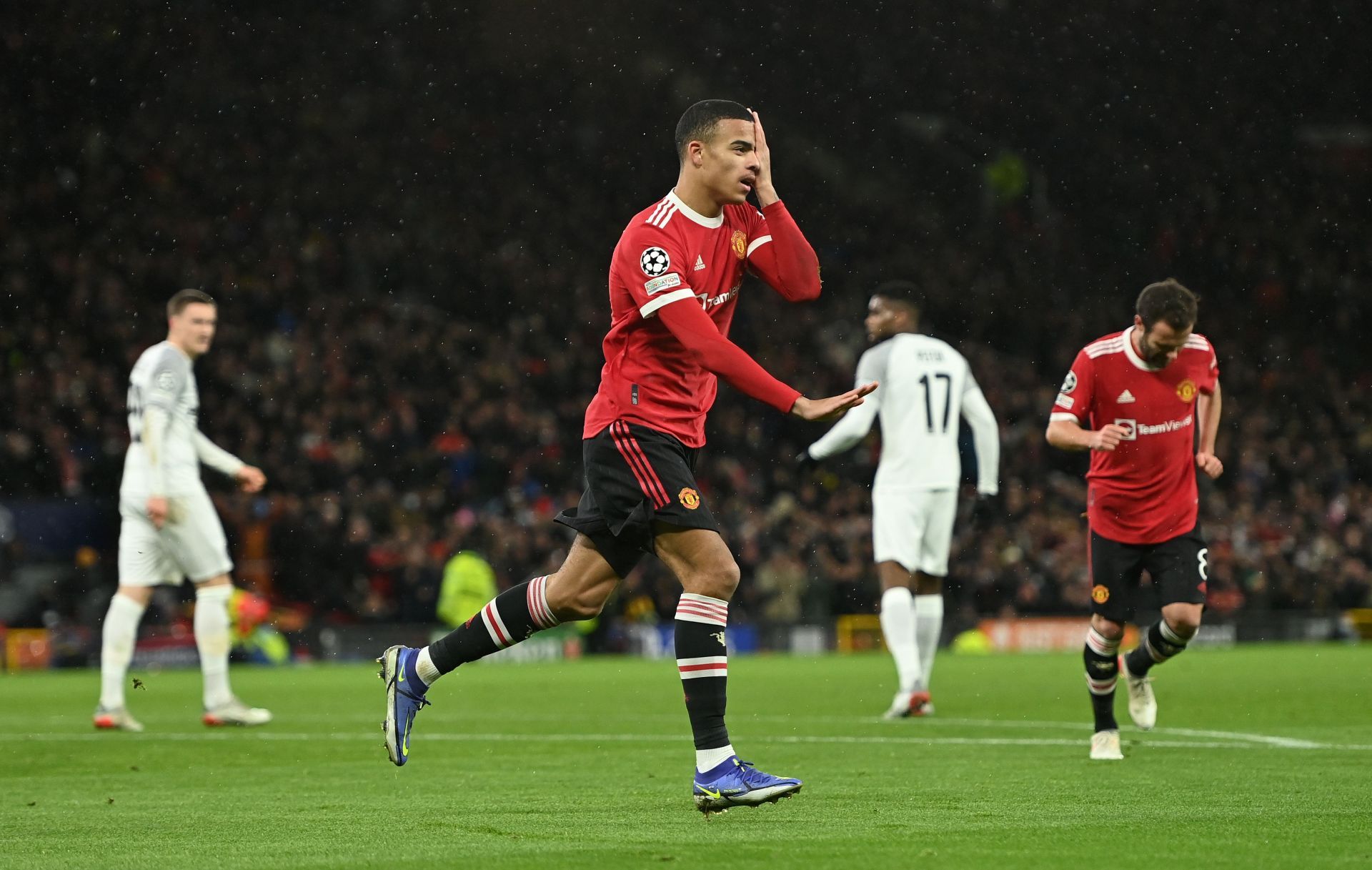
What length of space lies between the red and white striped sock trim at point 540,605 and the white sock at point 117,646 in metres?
4.43

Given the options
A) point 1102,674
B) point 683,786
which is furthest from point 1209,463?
point 683,786

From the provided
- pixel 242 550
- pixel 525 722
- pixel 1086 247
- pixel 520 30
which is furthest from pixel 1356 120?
pixel 525 722

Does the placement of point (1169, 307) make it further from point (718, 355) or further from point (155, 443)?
point (155, 443)

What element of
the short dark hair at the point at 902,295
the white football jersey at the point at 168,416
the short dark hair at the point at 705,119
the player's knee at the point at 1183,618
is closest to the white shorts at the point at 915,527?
the short dark hair at the point at 902,295

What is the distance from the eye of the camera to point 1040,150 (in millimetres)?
32562

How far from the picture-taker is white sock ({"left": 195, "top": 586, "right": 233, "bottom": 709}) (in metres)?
9.53

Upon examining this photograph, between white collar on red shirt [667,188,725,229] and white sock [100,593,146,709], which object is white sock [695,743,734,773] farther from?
white sock [100,593,146,709]

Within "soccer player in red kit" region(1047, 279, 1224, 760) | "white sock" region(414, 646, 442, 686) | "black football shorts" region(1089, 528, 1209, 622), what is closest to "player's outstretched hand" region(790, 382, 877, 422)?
"white sock" region(414, 646, 442, 686)

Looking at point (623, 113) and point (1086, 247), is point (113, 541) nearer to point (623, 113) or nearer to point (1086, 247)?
point (623, 113)

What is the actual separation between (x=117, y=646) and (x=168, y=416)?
4.30 feet

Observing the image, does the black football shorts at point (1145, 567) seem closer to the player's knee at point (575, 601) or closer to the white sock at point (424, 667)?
the player's knee at point (575, 601)

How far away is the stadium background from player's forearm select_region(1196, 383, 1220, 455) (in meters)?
14.2

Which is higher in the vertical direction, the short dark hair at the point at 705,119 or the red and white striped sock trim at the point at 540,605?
the short dark hair at the point at 705,119

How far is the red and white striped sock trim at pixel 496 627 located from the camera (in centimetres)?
576
